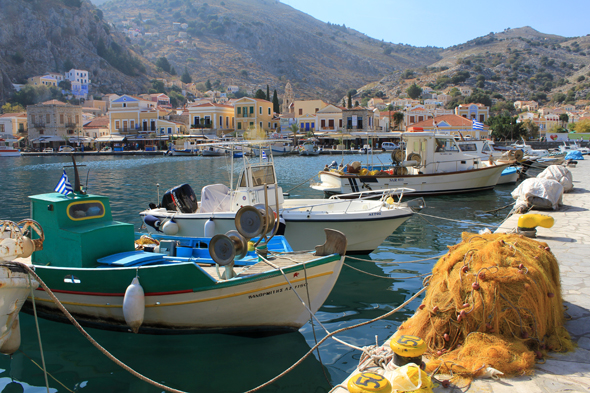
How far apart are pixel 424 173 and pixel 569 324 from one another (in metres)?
16.3

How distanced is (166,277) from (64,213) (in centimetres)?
234

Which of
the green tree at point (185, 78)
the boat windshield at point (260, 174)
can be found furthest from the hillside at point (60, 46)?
the boat windshield at point (260, 174)

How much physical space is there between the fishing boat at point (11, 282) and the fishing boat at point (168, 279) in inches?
38.6

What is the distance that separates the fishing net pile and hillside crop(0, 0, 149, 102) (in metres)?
121

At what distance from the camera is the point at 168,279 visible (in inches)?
249

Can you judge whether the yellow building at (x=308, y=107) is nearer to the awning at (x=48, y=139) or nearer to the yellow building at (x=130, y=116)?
the yellow building at (x=130, y=116)

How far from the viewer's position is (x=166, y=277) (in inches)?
249

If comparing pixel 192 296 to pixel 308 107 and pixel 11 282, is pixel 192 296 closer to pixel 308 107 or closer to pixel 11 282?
pixel 11 282

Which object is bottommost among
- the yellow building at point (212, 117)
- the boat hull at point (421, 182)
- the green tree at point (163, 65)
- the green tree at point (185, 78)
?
the boat hull at point (421, 182)

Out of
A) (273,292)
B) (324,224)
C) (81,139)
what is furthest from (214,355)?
(81,139)

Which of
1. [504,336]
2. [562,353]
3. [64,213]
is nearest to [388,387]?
[504,336]

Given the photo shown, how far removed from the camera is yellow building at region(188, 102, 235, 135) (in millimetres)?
75938

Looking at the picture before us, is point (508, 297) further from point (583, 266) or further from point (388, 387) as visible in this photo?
point (583, 266)

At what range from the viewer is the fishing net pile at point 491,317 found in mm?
4172
